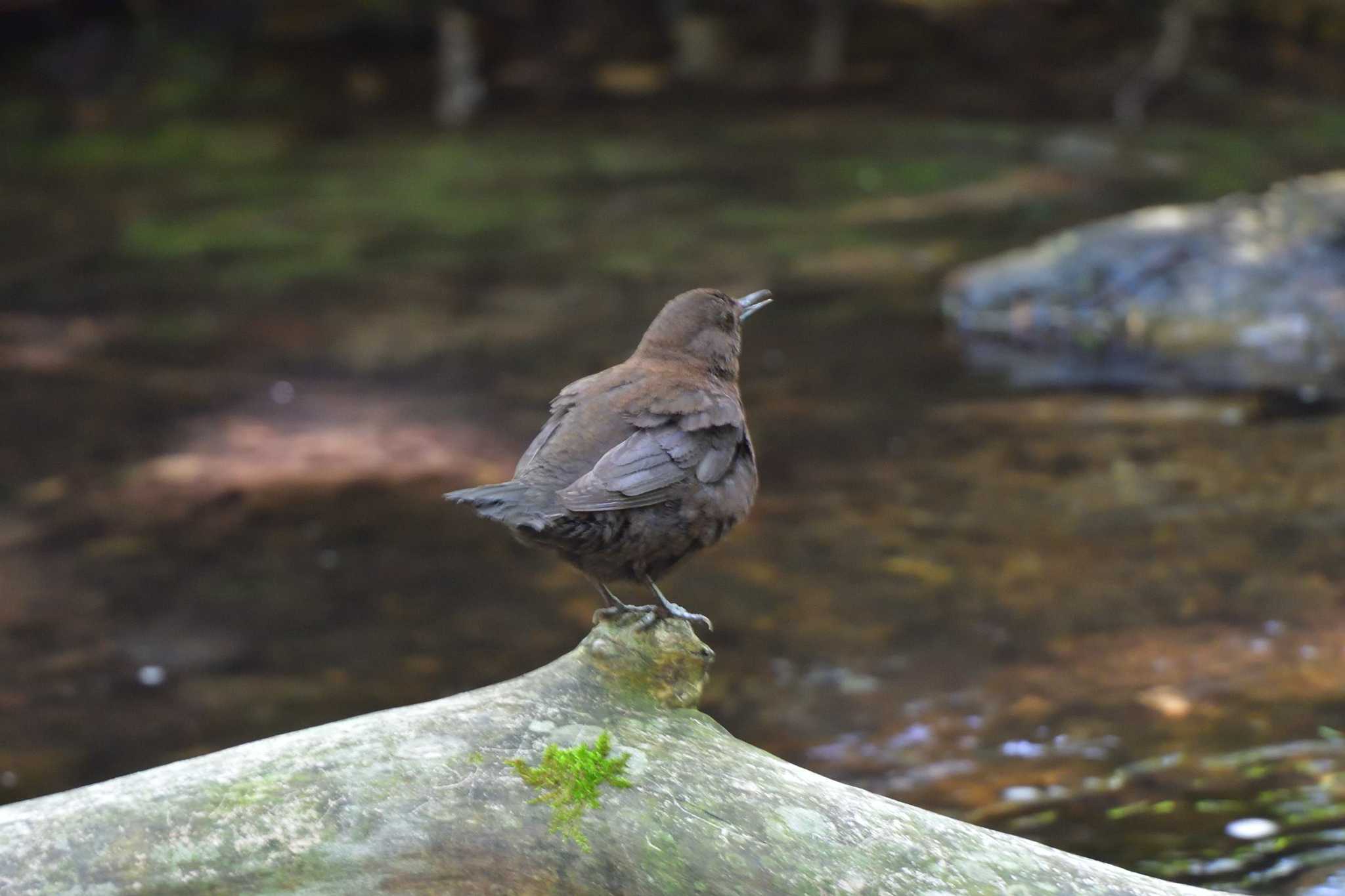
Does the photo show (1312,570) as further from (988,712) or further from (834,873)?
(834,873)

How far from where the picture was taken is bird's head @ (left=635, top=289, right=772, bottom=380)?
3.81 metres

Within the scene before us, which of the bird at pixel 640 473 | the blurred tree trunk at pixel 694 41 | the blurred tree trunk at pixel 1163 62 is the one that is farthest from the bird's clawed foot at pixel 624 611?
the blurred tree trunk at pixel 694 41

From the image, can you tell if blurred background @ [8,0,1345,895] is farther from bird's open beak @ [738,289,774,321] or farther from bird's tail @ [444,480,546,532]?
bird's tail @ [444,480,546,532]

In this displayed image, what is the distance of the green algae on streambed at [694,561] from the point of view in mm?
5191

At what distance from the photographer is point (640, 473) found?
10.8 feet

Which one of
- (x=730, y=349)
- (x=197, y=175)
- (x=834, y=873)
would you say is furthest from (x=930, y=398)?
(x=197, y=175)

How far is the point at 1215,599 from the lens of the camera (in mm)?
5824

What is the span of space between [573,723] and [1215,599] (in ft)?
12.0

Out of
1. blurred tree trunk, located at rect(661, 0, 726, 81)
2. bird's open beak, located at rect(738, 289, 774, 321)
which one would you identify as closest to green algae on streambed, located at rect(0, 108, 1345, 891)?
bird's open beak, located at rect(738, 289, 774, 321)

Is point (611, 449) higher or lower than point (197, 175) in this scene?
lower

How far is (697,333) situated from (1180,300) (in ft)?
19.6

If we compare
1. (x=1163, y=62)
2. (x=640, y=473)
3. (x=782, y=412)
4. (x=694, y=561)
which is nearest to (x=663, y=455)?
(x=640, y=473)

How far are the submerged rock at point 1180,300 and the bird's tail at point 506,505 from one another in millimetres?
5872

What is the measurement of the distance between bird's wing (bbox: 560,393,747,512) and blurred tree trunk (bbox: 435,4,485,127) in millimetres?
13047
